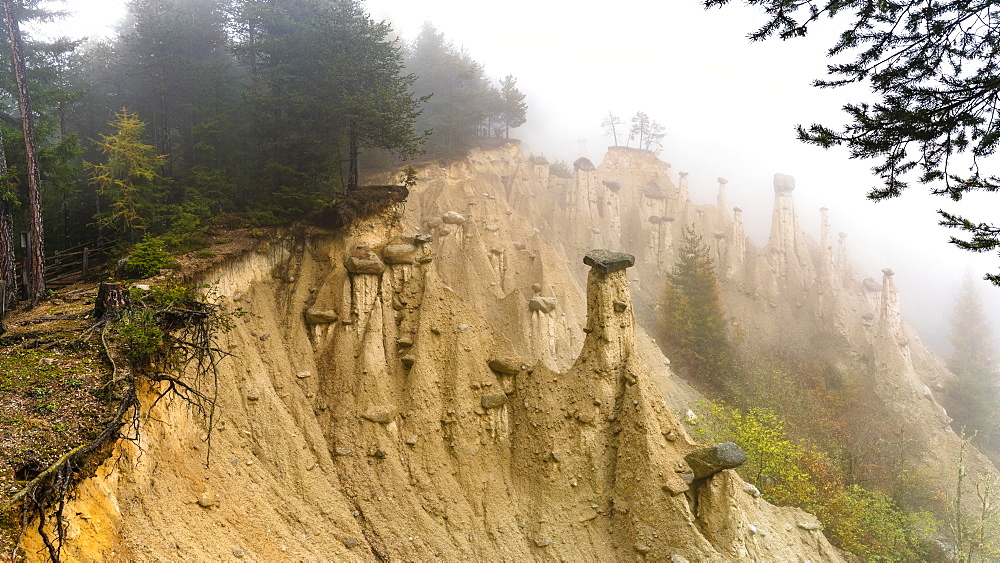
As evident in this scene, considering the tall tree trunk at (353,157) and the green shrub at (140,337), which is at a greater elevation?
the tall tree trunk at (353,157)

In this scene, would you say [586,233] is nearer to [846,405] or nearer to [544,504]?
[846,405]

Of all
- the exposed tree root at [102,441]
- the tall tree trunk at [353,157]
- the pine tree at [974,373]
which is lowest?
the pine tree at [974,373]

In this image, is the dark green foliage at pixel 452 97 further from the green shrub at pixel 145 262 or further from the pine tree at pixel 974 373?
the pine tree at pixel 974 373

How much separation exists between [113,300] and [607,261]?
12.0 m

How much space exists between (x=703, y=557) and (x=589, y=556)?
288cm

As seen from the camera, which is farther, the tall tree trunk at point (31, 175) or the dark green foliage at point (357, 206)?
the dark green foliage at point (357, 206)

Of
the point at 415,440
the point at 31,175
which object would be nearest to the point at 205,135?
the point at 31,175

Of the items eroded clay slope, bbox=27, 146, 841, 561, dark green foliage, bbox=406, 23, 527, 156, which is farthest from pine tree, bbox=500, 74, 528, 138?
eroded clay slope, bbox=27, 146, 841, 561

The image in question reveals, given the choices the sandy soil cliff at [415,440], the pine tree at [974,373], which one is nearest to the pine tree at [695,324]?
the pine tree at [974,373]

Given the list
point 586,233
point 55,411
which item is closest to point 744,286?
point 586,233

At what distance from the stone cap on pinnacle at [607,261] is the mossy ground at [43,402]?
1180cm

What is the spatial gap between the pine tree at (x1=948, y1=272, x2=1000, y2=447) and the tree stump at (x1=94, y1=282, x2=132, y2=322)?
41126 millimetres

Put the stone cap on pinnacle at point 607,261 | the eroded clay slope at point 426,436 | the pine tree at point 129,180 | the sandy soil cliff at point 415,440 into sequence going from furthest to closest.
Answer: the pine tree at point 129,180 < the stone cap on pinnacle at point 607,261 < the eroded clay slope at point 426,436 < the sandy soil cliff at point 415,440

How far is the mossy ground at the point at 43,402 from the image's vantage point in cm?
434
